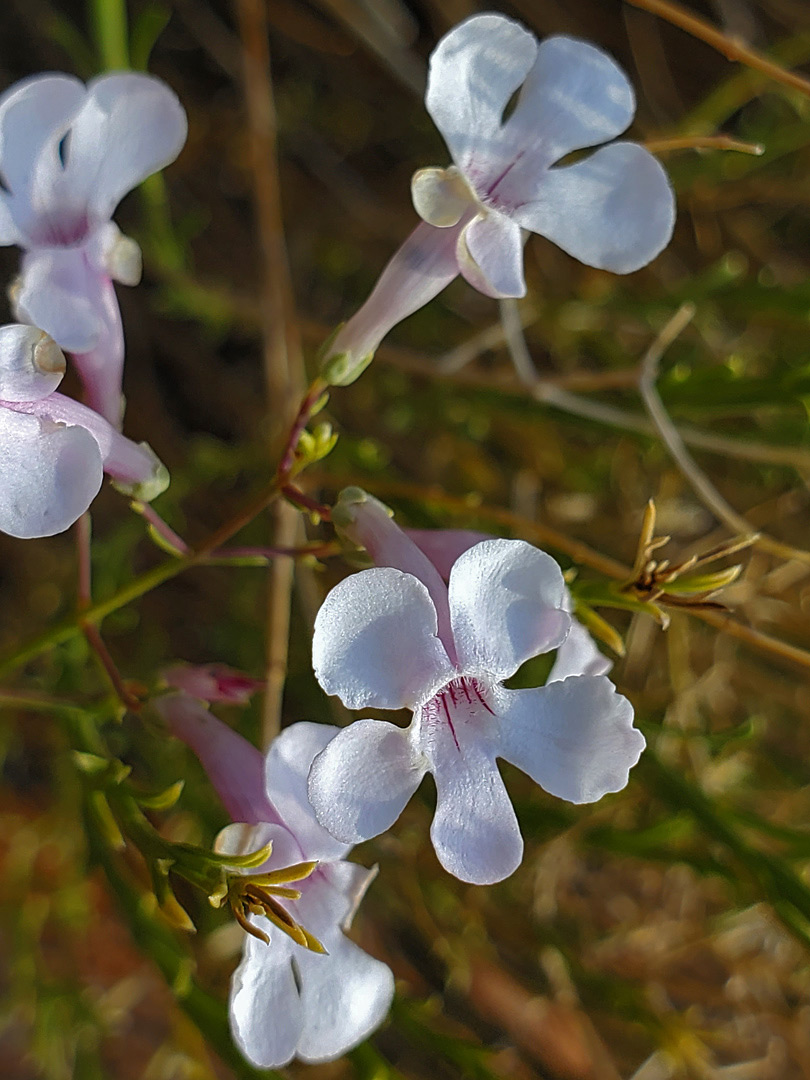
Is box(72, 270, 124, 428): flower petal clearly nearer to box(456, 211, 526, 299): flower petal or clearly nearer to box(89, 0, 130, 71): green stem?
box(456, 211, 526, 299): flower petal

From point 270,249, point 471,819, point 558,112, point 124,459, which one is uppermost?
point 558,112

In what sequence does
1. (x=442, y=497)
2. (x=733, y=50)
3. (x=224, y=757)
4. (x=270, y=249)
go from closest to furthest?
(x=224, y=757) < (x=733, y=50) < (x=442, y=497) < (x=270, y=249)

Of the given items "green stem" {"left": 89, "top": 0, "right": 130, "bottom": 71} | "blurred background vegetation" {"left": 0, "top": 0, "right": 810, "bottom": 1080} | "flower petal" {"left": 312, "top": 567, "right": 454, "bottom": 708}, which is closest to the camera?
"flower petal" {"left": 312, "top": 567, "right": 454, "bottom": 708}

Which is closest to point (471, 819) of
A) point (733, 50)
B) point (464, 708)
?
point (464, 708)

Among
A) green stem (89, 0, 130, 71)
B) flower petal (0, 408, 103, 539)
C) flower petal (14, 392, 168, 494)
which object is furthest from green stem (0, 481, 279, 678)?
green stem (89, 0, 130, 71)

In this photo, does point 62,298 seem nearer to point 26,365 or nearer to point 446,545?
point 26,365

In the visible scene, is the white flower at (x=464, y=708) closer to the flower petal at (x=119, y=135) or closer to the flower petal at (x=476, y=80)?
the flower petal at (x=476, y=80)
